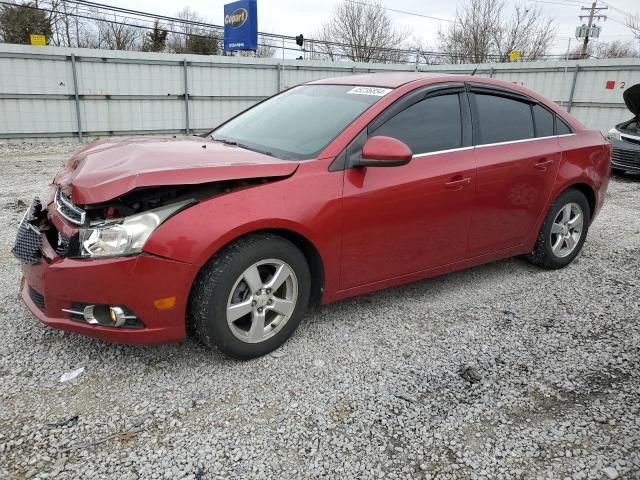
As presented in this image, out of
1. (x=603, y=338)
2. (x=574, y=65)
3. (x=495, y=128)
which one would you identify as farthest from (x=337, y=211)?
(x=574, y=65)

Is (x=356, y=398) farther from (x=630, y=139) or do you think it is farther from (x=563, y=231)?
(x=630, y=139)

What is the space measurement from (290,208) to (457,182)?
1.36m

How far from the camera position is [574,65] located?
47.3 ft

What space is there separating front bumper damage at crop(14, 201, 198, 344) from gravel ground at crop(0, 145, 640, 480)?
32 centimetres

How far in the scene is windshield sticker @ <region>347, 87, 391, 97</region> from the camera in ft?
11.1

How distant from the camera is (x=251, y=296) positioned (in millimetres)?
2799

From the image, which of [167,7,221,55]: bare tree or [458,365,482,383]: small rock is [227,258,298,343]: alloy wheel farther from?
[167,7,221,55]: bare tree

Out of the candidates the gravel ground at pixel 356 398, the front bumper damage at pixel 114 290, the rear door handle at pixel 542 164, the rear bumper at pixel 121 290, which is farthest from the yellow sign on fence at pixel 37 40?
the rear door handle at pixel 542 164

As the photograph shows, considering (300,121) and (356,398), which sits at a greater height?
(300,121)

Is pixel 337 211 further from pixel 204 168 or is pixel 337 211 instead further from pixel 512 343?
pixel 512 343

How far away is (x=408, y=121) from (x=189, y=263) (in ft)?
5.87

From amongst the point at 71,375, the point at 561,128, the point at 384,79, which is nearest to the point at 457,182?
the point at 384,79

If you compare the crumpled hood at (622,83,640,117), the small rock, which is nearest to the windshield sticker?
the small rock

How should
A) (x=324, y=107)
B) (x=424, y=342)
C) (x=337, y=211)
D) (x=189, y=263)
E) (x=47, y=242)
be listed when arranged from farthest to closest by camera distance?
(x=324, y=107) → (x=424, y=342) → (x=337, y=211) → (x=47, y=242) → (x=189, y=263)
